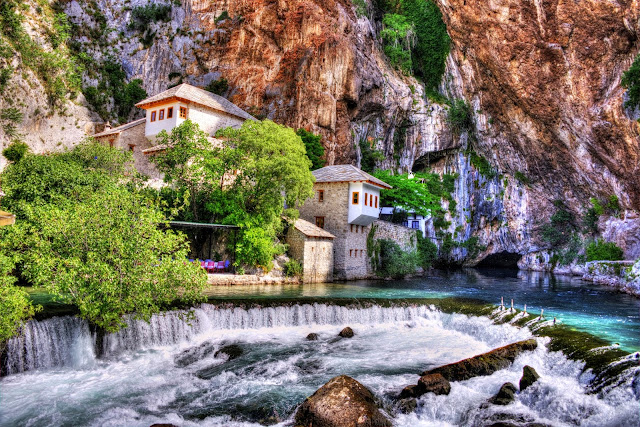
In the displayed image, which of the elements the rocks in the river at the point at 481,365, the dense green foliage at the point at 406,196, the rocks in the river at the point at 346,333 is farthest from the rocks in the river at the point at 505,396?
the dense green foliage at the point at 406,196

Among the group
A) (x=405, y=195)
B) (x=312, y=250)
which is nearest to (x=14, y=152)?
(x=312, y=250)

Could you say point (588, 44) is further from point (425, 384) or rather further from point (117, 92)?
point (117, 92)

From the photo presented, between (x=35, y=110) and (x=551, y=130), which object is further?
(x=551, y=130)

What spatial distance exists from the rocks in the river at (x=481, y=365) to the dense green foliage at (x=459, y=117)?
3845 centimetres

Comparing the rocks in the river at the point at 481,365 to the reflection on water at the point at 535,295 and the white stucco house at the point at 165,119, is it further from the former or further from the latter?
the white stucco house at the point at 165,119

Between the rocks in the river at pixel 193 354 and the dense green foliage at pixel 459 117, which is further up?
the dense green foliage at pixel 459 117

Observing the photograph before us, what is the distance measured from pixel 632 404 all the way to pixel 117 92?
44.9 metres

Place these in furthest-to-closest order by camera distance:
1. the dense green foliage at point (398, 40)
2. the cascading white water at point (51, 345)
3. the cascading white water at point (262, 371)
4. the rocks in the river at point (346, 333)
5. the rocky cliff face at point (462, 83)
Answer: the dense green foliage at point (398, 40) → the rocky cliff face at point (462, 83) → the rocks in the river at point (346, 333) → the cascading white water at point (51, 345) → the cascading white water at point (262, 371)

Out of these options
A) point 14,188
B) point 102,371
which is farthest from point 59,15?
point 102,371

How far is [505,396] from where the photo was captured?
33.4 feet

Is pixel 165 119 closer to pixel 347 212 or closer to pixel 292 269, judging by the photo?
pixel 347 212

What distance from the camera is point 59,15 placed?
4031 centimetres

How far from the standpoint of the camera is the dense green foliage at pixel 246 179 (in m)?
25.1

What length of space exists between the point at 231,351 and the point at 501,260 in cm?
4736
